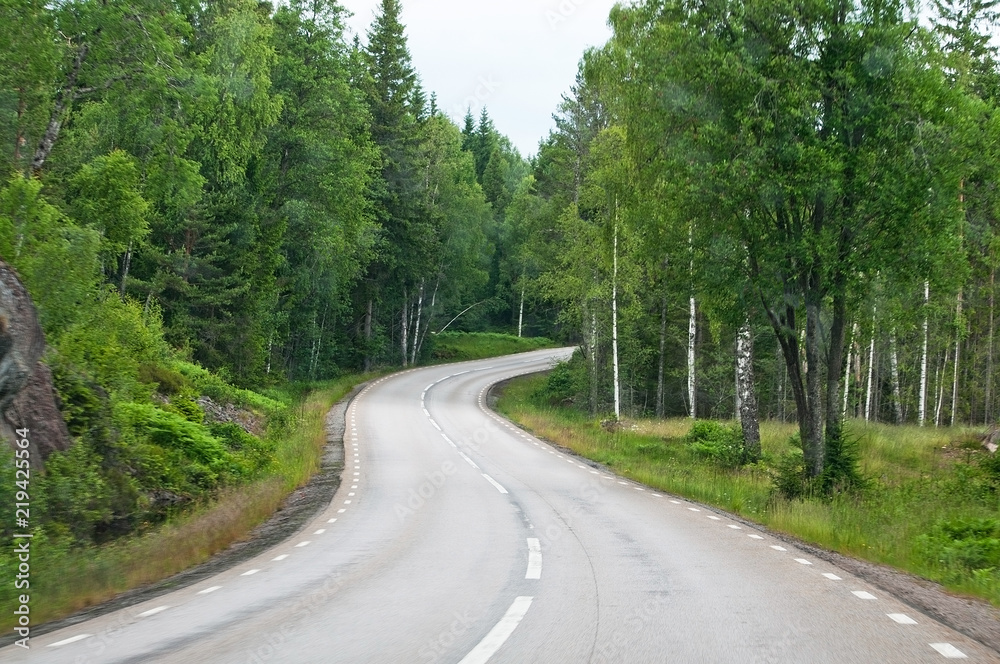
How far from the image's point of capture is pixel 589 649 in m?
6.06

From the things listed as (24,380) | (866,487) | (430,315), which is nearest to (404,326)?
(430,315)

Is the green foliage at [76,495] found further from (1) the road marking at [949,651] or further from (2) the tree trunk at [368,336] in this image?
(2) the tree trunk at [368,336]

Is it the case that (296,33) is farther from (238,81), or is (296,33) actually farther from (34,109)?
(34,109)

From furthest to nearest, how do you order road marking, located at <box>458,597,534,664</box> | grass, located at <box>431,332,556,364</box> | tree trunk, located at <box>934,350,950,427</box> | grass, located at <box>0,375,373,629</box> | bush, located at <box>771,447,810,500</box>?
grass, located at <box>431,332,556,364</box>
tree trunk, located at <box>934,350,950,427</box>
bush, located at <box>771,447,810,500</box>
grass, located at <box>0,375,373,629</box>
road marking, located at <box>458,597,534,664</box>

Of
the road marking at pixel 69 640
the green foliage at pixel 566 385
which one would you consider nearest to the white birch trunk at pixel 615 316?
the green foliage at pixel 566 385

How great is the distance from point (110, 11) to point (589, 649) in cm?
1848

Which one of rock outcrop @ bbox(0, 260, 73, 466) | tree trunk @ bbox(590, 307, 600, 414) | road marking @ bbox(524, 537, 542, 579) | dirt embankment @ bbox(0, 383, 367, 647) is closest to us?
dirt embankment @ bbox(0, 383, 367, 647)

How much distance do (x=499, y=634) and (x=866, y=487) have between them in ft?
40.8

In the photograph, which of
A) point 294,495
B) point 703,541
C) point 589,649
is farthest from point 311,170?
point 589,649

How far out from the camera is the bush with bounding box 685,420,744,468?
902 inches

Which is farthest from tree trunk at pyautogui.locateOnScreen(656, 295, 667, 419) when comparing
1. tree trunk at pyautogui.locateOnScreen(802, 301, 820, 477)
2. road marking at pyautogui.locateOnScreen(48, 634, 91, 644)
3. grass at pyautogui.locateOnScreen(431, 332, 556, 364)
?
road marking at pyautogui.locateOnScreen(48, 634, 91, 644)

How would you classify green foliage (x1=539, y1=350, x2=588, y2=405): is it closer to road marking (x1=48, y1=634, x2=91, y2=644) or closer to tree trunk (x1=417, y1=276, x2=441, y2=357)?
tree trunk (x1=417, y1=276, x2=441, y2=357)

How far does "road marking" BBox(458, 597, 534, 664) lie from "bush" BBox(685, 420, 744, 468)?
16.1 metres

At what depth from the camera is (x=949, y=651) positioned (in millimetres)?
6082
